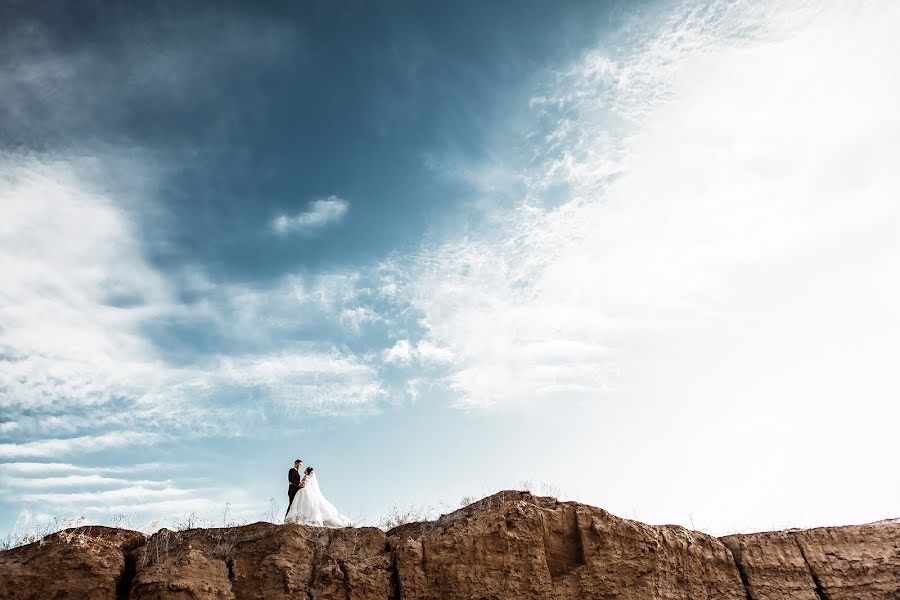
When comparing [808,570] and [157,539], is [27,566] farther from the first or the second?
[808,570]

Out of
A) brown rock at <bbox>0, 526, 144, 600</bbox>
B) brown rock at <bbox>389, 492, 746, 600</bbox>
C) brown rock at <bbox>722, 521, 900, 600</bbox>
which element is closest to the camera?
brown rock at <bbox>0, 526, 144, 600</bbox>

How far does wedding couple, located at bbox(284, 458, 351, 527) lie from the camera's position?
11.3 meters

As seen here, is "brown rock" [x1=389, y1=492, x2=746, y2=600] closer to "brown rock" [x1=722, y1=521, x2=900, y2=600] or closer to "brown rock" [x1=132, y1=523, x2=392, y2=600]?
"brown rock" [x1=722, y1=521, x2=900, y2=600]

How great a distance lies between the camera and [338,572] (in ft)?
29.6

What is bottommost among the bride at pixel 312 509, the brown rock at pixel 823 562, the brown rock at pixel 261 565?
the brown rock at pixel 823 562

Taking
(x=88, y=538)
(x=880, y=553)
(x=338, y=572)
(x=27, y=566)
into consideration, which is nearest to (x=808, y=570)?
(x=880, y=553)

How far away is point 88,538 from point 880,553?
13.0 m

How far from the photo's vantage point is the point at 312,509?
11.5 meters

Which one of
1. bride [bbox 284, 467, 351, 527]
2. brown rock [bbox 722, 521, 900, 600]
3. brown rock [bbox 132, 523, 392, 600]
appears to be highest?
bride [bbox 284, 467, 351, 527]

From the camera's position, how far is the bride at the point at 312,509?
1123 cm

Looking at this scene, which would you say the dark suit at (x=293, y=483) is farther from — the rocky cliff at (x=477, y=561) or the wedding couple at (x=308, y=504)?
the rocky cliff at (x=477, y=561)

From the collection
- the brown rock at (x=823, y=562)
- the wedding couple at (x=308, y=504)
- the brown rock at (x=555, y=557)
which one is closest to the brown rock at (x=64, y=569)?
the wedding couple at (x=308, y=504)

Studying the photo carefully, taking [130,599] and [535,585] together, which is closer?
[130,599]

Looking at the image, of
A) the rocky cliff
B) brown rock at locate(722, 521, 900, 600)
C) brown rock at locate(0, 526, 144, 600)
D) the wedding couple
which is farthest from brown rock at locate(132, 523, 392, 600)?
brown rock at locate(722, 521, 900, 600)
